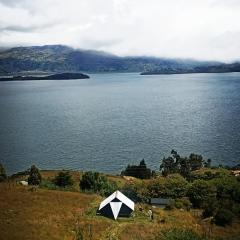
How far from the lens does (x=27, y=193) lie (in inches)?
2322

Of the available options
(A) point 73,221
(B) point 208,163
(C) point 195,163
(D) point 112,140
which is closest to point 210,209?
(A) point 73,221

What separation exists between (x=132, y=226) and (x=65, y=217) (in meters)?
7.63

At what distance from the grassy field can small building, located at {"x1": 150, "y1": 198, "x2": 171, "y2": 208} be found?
2.85 meters

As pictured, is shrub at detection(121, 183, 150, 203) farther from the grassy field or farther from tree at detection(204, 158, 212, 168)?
tree at detection(204, 158, 212, 168)

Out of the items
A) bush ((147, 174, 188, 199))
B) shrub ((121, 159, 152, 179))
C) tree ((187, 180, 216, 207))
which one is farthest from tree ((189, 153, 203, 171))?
tree ((187, 180, 216, 207))

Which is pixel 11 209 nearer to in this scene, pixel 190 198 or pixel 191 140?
pixel 190 198

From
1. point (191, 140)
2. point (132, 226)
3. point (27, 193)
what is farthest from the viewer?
point (191, 140)

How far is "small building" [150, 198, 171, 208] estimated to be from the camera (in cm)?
6303

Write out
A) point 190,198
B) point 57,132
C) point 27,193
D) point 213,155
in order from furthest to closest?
point 57,132, point 213,155, point 190,198, point 27,193

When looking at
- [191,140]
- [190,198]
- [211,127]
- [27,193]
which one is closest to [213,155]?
[191,140]

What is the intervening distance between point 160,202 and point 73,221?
62.8 feet

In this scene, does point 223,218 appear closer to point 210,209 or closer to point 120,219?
point 210,209

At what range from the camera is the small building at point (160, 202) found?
2482 inches

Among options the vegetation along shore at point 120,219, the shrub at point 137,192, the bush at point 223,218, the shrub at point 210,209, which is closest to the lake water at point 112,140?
the shrub at point 137,192
